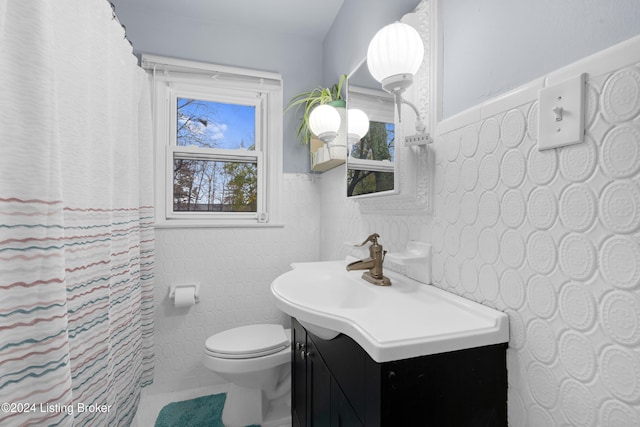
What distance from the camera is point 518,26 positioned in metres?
0.69

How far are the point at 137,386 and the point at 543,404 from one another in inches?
71.3

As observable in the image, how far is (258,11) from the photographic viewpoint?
6.29 feet

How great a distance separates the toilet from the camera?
152cm

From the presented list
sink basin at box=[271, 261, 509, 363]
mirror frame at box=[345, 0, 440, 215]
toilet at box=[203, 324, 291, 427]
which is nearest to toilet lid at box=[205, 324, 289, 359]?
toilet at box=[203, 324, 291, 427]

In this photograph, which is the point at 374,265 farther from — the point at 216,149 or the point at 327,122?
the point at 216,149

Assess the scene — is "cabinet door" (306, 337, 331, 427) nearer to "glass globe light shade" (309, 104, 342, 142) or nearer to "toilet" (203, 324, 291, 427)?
"toilet" (203, 324, 291, 427)

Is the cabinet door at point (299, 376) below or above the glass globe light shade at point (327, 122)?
below

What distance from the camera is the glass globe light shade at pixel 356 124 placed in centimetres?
130

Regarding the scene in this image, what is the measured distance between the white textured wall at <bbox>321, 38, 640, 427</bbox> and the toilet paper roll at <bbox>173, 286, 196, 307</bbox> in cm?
164

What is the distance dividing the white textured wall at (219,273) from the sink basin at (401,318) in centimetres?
105

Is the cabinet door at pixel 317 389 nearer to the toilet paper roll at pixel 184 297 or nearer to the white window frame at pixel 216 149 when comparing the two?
the toilet paper roll at pixel 184 297

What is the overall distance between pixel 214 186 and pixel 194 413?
57.1 inches

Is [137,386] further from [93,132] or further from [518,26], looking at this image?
[518,26]

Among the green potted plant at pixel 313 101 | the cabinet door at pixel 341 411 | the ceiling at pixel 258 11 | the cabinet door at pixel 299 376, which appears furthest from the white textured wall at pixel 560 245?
the ceiling at pixel 258 11
